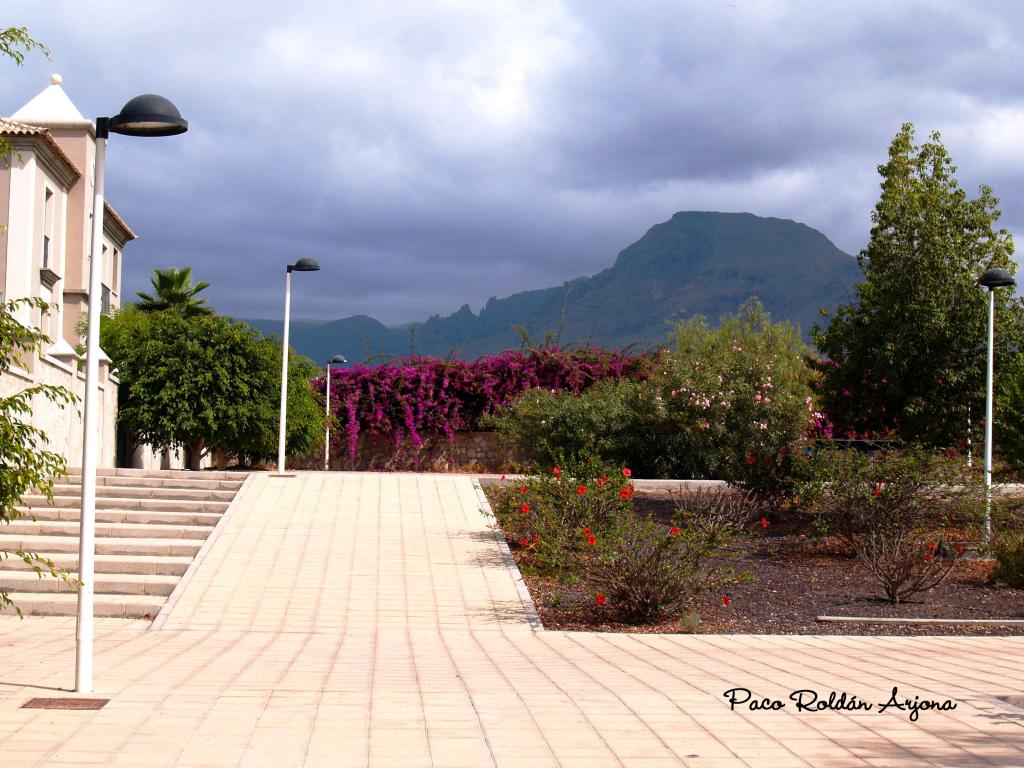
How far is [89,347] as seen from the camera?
680 centimetres

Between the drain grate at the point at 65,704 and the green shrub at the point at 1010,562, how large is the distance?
11274mm

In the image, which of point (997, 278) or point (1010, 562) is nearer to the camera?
point (1010, 562)

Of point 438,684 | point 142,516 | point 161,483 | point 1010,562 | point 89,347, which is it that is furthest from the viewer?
point 161,483

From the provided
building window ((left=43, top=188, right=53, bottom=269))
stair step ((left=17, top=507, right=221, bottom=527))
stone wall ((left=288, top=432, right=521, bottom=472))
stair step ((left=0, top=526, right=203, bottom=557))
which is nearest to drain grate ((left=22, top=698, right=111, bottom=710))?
stair step ((left=0, top=526, right=203, bottom=557))

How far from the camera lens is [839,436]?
77.9 ft

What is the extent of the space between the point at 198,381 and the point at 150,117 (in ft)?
58.4

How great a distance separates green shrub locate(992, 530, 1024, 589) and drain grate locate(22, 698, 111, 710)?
11274 mm

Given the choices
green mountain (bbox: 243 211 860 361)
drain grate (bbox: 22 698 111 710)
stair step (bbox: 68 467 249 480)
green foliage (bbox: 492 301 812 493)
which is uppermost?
green mountain (bbox: 243 211 860 361)

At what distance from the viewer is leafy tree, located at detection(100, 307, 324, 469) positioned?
23625 millimetres

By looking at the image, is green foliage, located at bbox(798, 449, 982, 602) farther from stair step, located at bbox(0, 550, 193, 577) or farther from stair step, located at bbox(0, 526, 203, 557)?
stair step, located at bbox(0, 526, 203, 557)

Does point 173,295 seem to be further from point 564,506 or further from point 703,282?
point 703,282

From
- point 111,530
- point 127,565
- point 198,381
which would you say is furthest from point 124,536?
point 198,381

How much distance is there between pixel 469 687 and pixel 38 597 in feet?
22.5

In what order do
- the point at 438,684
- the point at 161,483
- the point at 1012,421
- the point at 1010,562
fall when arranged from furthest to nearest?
the point at 161,483, the point at 1012,421, the point at 1010,562, the point at 438,684
